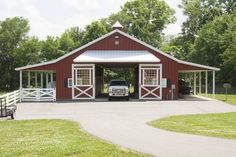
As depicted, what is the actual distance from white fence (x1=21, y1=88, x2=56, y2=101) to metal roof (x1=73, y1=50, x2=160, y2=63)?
3117 mm

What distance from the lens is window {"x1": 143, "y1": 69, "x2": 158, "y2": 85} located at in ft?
128

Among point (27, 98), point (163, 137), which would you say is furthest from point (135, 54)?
point (163, 137)

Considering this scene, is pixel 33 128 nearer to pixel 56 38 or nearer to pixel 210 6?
pixel 56 38

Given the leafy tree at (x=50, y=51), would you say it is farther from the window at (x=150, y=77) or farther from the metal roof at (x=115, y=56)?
the window at (x=150, y=77)

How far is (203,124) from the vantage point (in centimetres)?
2017

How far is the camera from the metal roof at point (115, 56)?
125 ft

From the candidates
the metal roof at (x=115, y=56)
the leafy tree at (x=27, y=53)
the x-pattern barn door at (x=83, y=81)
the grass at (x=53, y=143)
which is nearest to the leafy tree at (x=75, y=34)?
the leafy tree at (x=27, y=53)

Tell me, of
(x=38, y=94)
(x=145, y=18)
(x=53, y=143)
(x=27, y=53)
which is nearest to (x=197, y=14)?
(x=145, y=18)

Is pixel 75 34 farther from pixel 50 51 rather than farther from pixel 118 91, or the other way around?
pixel 118 91

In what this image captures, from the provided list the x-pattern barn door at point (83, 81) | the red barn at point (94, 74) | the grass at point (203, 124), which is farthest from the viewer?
the x-pattern barn door at point (83, 81)

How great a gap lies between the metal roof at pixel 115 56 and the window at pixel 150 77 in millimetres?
1015

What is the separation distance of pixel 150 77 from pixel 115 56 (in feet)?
10.4

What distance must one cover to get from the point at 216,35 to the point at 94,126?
47684 millimetres

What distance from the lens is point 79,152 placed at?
12.5 metres
